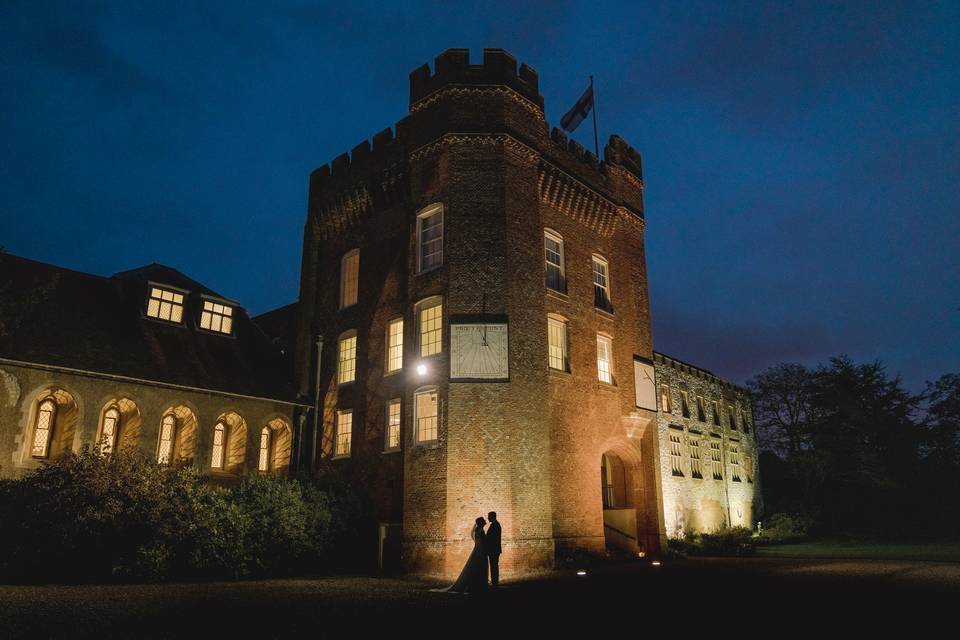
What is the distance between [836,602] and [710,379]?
27552 mm

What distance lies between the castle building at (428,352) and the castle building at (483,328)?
73mm

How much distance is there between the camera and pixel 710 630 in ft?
27.7

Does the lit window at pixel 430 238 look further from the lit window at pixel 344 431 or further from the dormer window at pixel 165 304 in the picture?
the dormer window at pixel 165 304

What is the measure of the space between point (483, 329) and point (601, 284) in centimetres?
730

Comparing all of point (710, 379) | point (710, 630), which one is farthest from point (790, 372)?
point (710, 630)

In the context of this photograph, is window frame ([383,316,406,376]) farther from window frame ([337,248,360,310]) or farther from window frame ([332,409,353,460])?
window frame ([337,248,360,310])

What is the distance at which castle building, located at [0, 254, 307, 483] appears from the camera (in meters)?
19.0

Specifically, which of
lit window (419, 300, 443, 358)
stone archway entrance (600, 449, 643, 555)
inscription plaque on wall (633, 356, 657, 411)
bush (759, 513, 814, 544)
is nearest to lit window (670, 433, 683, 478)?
bush (759, 513, 814, 544)

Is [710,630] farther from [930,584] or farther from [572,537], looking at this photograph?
[572,537]

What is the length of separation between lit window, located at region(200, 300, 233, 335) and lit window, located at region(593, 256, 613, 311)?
48.4 ft

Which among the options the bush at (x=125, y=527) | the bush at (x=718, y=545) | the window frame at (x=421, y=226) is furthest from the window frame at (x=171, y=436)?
the bush at (x=718, y=545)

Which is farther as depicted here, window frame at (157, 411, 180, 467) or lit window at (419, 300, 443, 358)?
window frame at (157, 411, 180, 467)

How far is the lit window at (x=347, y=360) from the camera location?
24.0 m

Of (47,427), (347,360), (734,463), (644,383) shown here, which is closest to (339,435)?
(347,360)
